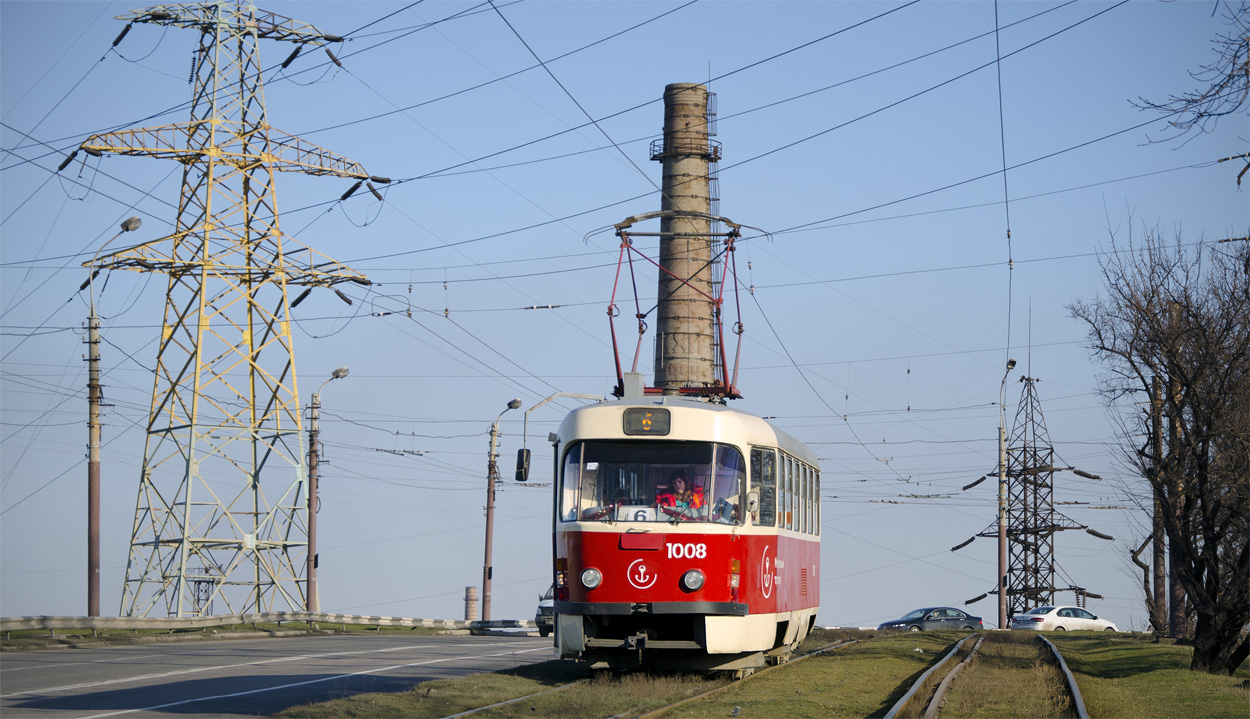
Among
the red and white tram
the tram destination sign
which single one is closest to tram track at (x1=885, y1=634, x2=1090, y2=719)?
the red and white tram

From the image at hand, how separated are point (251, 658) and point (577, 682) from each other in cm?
873

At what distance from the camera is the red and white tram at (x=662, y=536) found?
50.9 feet

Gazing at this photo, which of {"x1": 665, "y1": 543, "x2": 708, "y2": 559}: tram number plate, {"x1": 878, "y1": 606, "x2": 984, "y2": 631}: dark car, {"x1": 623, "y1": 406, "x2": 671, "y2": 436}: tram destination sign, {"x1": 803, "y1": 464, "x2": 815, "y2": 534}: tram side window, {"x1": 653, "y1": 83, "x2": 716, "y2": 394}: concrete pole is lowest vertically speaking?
{"x1": 878, "y1": 606, "x2": 984, "y2": 631}: dark car

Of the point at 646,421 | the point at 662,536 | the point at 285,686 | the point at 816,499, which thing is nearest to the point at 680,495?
the point at 662,536

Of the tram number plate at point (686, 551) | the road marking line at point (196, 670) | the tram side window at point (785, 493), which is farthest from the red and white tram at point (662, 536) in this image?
the road marking line at point (196, 670)

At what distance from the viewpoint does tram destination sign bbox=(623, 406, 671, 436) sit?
52.6 feet

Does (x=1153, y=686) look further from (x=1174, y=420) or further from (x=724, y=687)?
(x=724, y=687)

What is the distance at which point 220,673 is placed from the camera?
61.9 feet

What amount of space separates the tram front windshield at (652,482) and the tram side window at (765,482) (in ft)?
1.36

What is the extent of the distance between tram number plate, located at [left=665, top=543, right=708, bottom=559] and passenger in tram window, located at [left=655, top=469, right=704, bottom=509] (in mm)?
519

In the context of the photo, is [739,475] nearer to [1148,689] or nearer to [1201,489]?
[1148,689]

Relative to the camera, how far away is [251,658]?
892 inches

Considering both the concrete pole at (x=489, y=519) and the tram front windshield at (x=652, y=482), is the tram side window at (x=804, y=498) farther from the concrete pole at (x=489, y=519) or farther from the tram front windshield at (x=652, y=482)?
the concrete pole at (x=489, y=519)

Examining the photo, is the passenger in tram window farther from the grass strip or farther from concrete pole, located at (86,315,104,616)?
concrete pole, located at (86,315,104,616)
